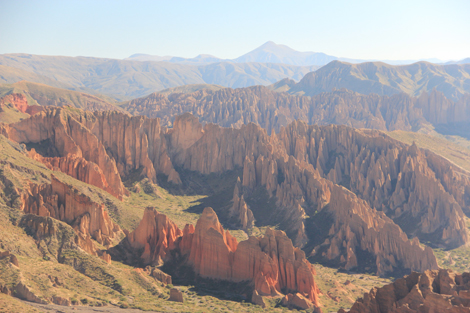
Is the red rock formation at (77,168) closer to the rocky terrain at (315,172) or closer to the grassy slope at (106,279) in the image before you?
the grassy slope at (106,279)

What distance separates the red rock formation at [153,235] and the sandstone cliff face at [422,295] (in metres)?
44.7

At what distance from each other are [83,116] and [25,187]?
67565 millimetres

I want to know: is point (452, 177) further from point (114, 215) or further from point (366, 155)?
point (114, 215)

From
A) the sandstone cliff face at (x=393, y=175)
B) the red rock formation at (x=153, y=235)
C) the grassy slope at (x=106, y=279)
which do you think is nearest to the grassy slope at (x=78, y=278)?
the grassy slope at (x=106, y=279)

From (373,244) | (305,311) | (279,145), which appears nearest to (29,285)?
(305,311)

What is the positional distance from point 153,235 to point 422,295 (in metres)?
54.3

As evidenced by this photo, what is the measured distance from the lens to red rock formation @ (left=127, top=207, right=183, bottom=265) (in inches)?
3666

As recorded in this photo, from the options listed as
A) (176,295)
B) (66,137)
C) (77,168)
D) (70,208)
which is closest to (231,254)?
(176,295)

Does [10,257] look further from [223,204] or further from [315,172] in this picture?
[315,172]

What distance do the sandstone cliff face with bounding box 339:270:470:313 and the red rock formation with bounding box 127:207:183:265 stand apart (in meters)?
44.7

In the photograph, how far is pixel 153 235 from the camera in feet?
310

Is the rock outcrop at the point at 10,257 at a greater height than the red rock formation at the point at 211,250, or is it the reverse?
the rock outcrop at the point at 10,257

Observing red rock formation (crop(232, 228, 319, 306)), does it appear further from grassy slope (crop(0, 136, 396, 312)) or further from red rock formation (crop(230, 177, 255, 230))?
red rock formation (crop(230, 177, 255, 230))

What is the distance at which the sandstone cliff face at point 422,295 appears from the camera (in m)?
51.0
